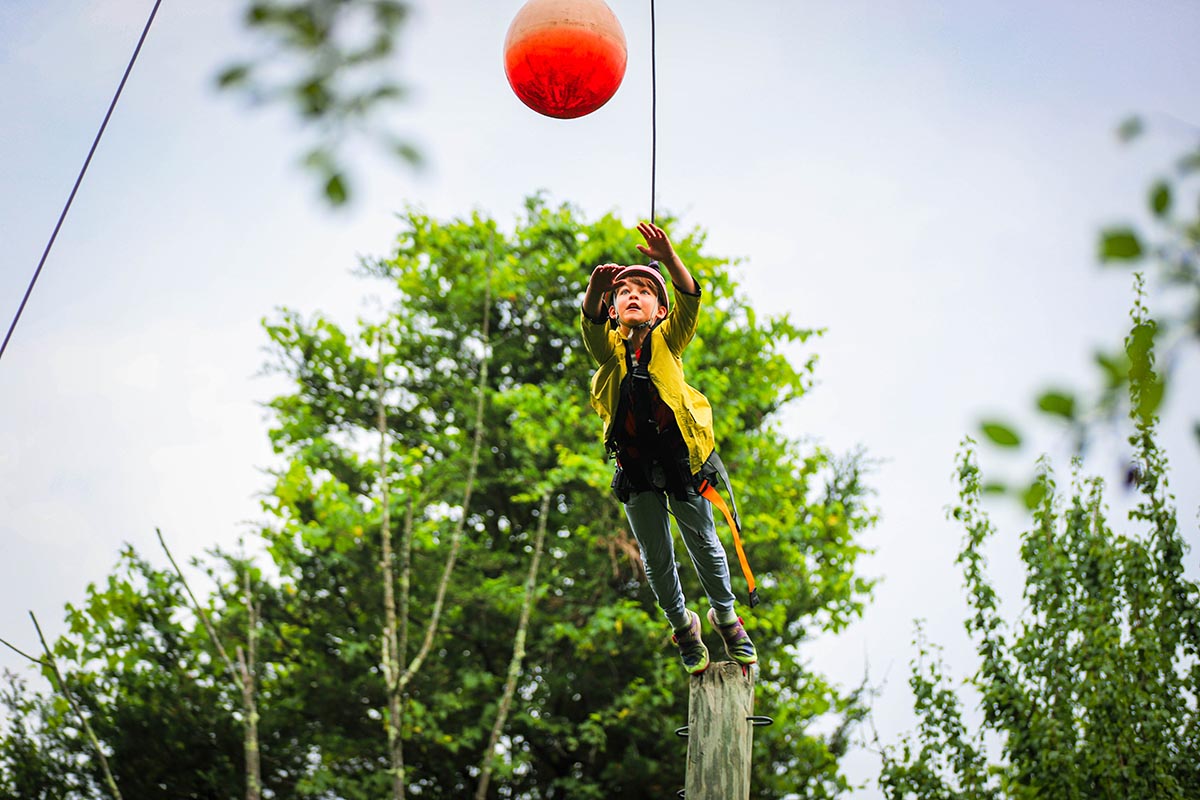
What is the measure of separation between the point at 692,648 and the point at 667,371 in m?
1.07

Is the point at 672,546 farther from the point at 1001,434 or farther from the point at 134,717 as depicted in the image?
the point at 134,717

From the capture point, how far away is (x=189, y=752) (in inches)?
400

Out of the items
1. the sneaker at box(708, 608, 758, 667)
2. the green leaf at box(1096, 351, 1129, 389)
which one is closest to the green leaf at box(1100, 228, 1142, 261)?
the green leaf at box(1096, 351, 1129, 389)

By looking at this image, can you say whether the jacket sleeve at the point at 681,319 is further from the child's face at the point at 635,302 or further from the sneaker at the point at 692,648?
the sneaker at the point at 692,648

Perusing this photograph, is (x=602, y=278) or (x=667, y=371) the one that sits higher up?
(x=602, y=278)

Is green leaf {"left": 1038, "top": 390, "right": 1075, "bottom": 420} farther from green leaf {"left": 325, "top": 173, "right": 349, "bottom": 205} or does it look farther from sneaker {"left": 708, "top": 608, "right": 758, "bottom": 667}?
sneaker {"left": 708, "top": 608, "right": 758, "bottom": 667}

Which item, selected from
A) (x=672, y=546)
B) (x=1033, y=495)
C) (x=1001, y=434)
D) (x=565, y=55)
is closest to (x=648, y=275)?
(x=565, y=55)

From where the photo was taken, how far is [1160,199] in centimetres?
148

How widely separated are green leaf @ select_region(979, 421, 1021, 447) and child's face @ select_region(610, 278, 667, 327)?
2577mm

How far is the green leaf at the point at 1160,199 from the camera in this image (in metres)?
1.48

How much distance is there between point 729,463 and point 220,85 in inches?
346

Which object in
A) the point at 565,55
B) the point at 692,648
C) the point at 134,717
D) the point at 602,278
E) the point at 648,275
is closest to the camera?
the point at 565,55

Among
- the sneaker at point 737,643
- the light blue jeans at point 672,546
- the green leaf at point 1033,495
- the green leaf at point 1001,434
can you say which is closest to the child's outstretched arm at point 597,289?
the light blue jeans at point 672,546

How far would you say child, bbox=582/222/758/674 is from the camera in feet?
12.9
